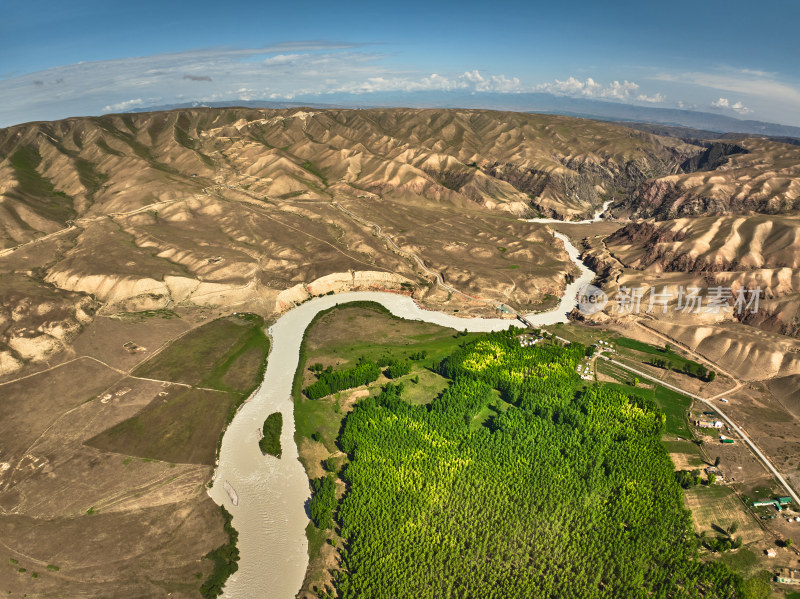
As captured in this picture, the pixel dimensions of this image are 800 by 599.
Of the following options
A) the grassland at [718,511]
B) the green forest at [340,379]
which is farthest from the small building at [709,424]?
the green forest at [340,379]

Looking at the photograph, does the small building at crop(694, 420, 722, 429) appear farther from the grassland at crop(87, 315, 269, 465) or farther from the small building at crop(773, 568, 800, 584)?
the grassland at crop(87, 315, 269, 465)

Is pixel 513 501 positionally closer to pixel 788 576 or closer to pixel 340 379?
pixel 788 576

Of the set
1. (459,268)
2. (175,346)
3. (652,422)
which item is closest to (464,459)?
(652,422)

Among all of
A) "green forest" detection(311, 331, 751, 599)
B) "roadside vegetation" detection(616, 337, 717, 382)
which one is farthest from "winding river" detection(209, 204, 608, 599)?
"roadside vegetation" detection(616, 337, 717, 382)

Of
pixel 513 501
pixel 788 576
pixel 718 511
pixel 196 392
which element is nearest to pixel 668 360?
pixel 718 511

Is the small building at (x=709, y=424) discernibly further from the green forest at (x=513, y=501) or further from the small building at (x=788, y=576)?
the small building at (x=788, y=576)

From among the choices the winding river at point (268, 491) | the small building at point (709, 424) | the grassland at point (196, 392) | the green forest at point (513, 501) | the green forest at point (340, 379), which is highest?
the small building at point (709, 424)

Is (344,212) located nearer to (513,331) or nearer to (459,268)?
(459,268)

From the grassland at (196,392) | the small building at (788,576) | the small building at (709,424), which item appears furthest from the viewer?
the small building at (709,424)
